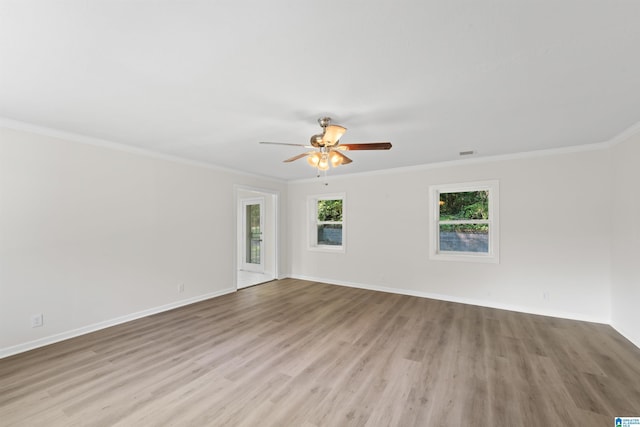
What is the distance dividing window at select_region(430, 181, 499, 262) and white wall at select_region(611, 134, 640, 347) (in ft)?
Result: 4.20

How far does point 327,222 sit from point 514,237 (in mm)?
3505

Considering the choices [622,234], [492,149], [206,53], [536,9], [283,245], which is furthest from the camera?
[283,245]

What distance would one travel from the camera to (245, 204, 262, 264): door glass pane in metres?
6.92

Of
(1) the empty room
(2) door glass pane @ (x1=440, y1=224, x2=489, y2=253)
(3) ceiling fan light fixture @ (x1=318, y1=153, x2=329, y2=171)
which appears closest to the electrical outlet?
(1) the empty room

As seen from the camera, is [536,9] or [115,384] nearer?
[536,9]

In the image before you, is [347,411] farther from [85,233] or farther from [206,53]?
[85,233]

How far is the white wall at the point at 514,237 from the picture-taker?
3545 mm

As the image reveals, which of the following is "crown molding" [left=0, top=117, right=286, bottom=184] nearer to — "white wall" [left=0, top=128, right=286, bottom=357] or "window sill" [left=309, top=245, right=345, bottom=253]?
"white wall" [left=0, top=128, right=286, bottom=357]

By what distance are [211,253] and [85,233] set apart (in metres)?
1.82

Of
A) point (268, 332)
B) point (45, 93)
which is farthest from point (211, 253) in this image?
point (45, 93)

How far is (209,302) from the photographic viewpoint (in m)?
4.41

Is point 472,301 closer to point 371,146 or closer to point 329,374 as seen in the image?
point 329,374

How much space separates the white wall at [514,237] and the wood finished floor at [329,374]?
48 cm

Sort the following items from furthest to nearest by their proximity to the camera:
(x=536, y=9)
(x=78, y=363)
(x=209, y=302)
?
(x=209, y=302)
(x=78, y=363)
(x=536, y=9)
